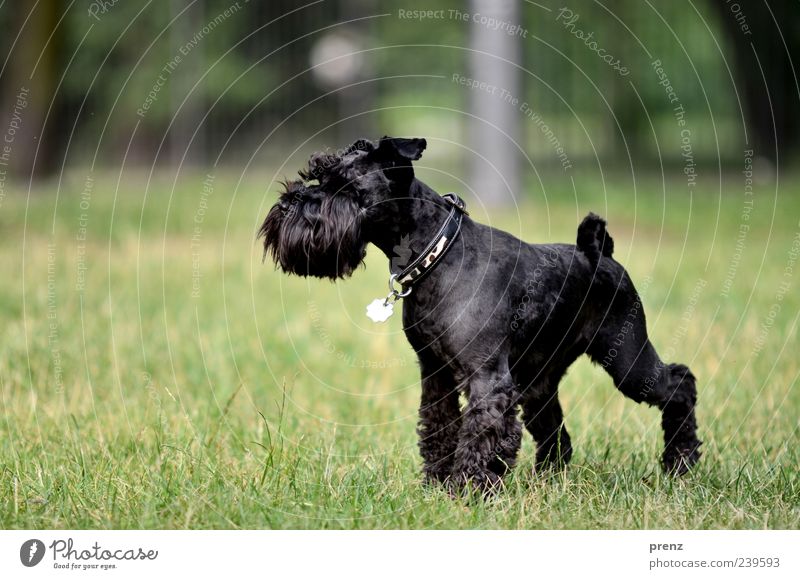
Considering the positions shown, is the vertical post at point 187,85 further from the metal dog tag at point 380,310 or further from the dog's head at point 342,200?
the metal dog tag at point 380,310

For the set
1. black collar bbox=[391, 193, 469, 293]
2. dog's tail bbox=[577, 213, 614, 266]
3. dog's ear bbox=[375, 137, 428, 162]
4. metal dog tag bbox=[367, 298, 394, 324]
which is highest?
dog's ear bbox=[375, 137, 428, 162]

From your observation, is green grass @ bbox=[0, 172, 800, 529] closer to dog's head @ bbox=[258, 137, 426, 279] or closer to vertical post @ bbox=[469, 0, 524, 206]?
dog's head @ bbox=[258, 137, 426, 279]

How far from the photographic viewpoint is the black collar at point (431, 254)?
520cm

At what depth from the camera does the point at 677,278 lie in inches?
467

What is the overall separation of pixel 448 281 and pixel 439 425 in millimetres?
939

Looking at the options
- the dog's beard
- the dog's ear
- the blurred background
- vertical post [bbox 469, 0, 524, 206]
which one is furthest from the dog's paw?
the blurred background

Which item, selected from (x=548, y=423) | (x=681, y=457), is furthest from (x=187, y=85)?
(x=681, y=457)

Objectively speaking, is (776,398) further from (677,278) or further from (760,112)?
(760,112)

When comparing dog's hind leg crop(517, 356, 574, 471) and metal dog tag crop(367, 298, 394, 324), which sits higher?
metal dog tag crop(367, 298, 394, 324)

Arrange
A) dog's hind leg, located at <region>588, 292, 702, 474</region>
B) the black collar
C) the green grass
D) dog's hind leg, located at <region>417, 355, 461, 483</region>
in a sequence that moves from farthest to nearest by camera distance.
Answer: dog's hind leg, located at <region>588, 292, 702, 474</region>, dog's hind leg, located at <region>417, 355, 461, 483</region>, the black collar, the green grass

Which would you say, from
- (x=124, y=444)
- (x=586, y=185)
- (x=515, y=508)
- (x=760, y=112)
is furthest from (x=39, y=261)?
(x=760, y=112)

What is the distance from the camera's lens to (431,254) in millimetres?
5195

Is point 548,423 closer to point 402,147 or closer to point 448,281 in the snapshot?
point 448,281

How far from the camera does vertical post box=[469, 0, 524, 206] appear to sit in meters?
16.2
